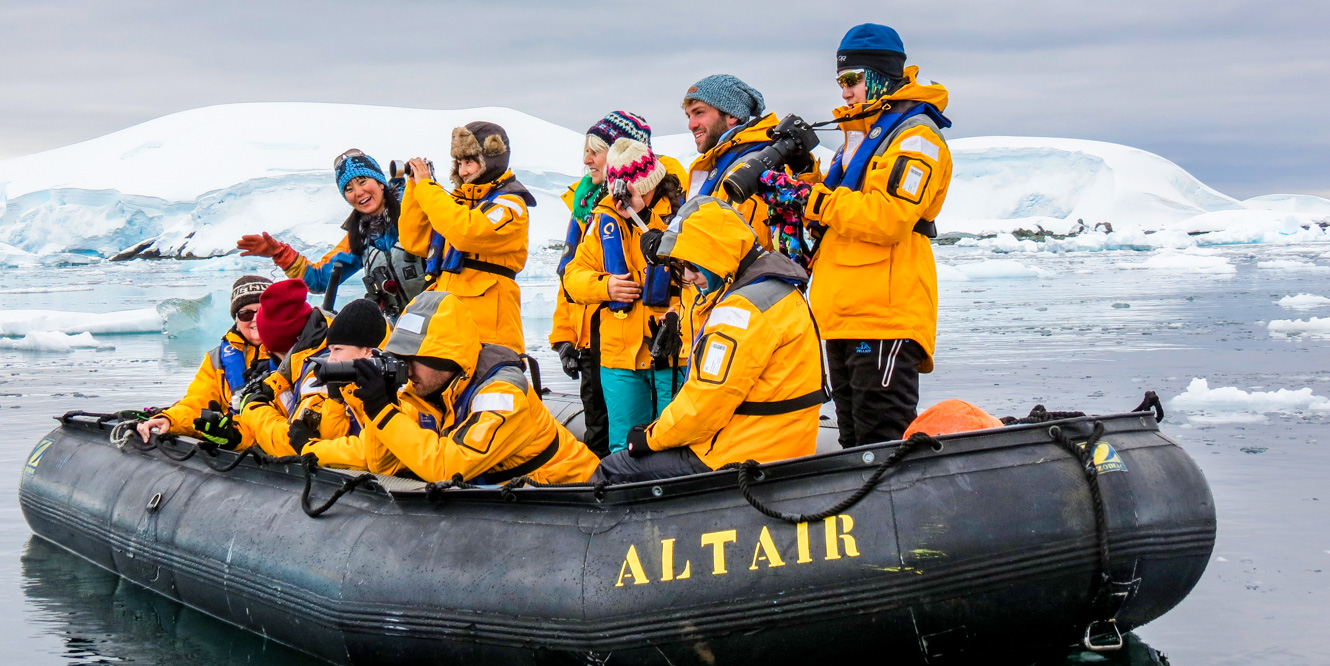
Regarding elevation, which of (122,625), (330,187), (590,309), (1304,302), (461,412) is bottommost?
(122,625)

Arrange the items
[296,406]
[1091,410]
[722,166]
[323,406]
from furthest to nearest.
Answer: [1091,410], [296,406], [323,406], [722,166]

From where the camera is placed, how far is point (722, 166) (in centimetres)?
393

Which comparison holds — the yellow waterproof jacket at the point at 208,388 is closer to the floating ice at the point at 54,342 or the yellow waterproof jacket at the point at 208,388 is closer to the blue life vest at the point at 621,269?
the blue life vest at the point at 621,269

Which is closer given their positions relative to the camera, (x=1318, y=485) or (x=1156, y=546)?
(x=1156, y=546)

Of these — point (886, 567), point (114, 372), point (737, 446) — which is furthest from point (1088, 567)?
point (114, 372)

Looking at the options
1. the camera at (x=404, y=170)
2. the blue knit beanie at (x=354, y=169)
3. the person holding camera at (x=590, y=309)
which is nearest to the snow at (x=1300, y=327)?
the person holding camera at (x=590, y=309)

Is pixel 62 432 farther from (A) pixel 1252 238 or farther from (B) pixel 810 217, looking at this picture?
(A) pixel 1252 238

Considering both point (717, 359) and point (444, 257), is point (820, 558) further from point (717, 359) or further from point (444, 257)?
point (444, 257)

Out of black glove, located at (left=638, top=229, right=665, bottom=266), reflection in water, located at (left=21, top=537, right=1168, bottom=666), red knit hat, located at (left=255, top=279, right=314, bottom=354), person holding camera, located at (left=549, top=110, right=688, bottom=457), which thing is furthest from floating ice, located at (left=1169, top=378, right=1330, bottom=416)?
red knit hat, located at (left=255, top=279, right=314, bottom=354)

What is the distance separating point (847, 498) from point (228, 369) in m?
2.95

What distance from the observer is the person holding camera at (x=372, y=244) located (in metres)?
4.99

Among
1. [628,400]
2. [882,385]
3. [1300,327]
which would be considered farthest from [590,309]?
[1300,327]

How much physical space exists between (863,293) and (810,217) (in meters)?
0.30

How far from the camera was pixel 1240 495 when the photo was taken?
5.02m
